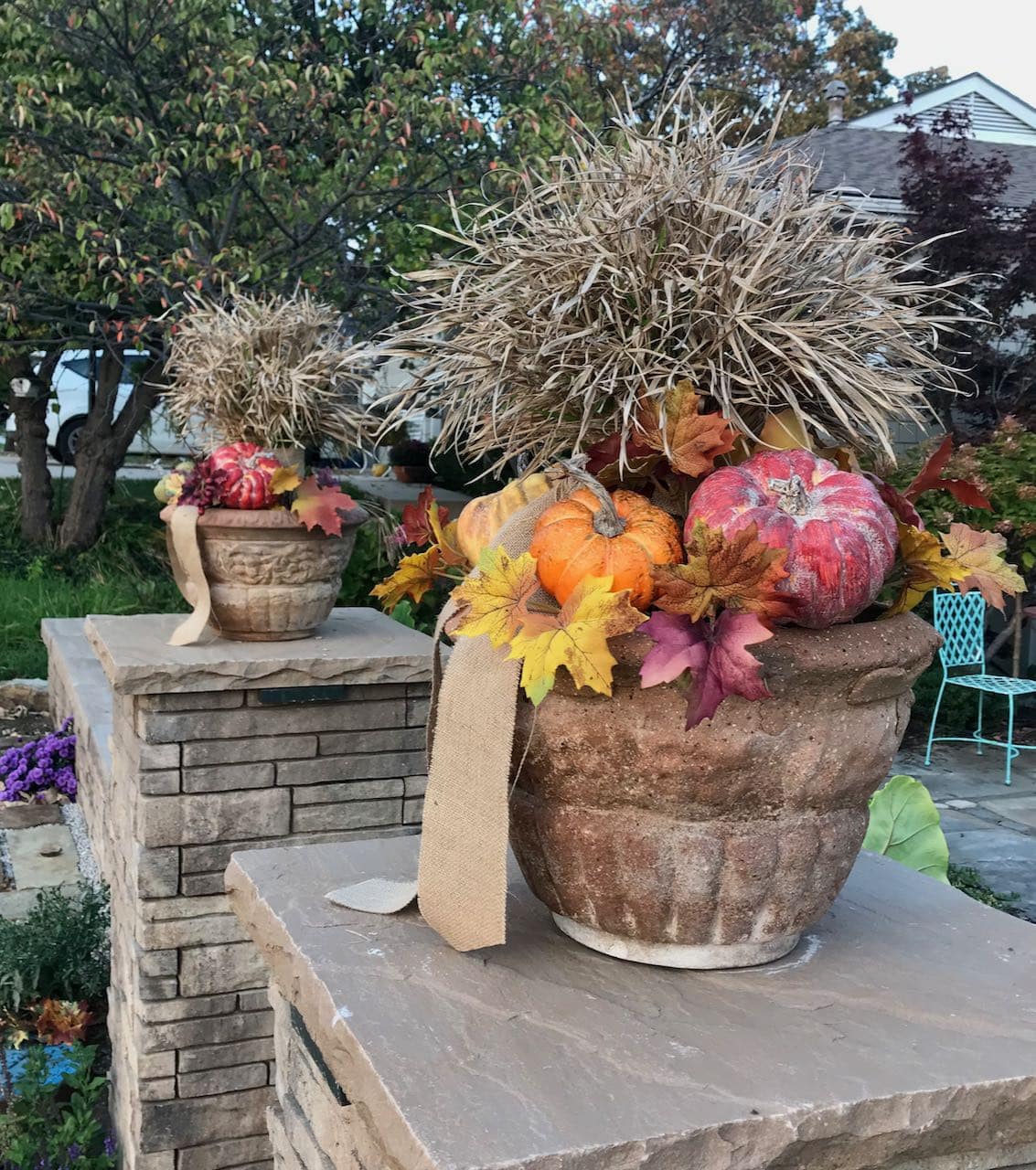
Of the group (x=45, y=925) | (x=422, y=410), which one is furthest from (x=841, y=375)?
(x=45, y=925)

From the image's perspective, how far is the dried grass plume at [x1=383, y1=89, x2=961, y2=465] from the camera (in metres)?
1.17

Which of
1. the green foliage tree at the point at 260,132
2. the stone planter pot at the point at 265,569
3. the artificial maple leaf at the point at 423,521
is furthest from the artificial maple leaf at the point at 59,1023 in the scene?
the green foliage tree at the point at 260,132

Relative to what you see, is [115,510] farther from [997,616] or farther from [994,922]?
[994,922]

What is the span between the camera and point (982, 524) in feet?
22.1

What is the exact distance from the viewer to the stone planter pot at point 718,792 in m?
1.11

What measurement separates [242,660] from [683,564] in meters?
1.53

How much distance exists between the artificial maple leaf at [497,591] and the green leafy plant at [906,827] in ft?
4.69

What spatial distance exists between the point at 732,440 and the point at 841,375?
0.44ft

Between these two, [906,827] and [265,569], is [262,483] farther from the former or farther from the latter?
[906,827]

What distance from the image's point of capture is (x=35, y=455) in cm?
880

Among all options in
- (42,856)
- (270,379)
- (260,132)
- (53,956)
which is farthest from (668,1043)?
(260,132)

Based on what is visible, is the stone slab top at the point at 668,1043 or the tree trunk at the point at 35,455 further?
the tree trunk at the point at 35,455

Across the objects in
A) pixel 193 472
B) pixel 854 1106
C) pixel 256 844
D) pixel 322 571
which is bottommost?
pixel 256 844

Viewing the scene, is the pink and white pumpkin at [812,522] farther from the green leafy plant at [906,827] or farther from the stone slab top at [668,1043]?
the green leafy plant at [906,827]
